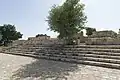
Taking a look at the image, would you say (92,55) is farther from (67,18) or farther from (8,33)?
(8,33)

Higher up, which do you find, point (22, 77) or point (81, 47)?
point (81, 47)

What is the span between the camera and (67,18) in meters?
13.7

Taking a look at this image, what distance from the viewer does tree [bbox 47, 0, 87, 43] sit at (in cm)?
1370

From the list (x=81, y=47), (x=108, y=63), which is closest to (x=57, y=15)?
(x=81, y=47)

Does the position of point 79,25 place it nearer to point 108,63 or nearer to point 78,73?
point 108,63

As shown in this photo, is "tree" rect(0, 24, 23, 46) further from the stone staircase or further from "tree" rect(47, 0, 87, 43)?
the stone staircase

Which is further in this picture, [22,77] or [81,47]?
[81,47]

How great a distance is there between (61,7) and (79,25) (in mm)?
2043

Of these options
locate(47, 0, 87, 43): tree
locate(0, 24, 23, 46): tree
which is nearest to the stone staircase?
locate(47, 0, 87, 43): tree

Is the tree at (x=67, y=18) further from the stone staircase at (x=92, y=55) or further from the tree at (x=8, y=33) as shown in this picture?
the tree at (x=8, y=33)

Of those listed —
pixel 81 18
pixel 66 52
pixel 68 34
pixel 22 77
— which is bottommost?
pixel 22 77

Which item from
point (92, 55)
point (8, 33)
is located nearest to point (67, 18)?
point (92, 55)

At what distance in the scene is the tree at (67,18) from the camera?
539 inches

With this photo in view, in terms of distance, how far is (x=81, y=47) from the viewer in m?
12.4
